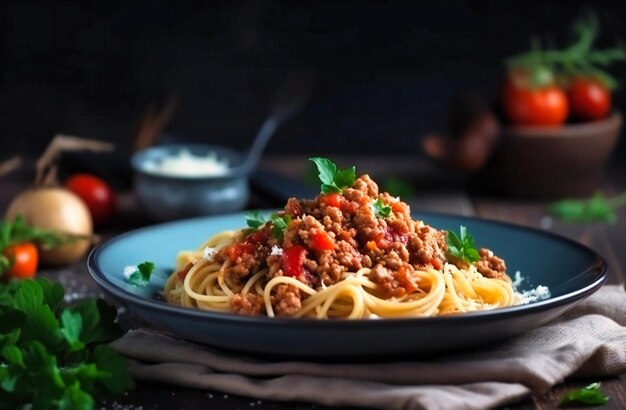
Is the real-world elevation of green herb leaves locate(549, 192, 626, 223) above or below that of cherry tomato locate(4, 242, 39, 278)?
below

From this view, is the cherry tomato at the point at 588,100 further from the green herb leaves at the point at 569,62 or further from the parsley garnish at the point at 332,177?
the parsley garnish at the point at 332,177

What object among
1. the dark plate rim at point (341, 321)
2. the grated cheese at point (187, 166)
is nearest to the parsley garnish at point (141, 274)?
the dark plate rim at point (341, 321)

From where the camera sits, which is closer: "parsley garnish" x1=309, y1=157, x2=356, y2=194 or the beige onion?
"parsley garnish" x1=309, y1=157, x2=356, y2=194

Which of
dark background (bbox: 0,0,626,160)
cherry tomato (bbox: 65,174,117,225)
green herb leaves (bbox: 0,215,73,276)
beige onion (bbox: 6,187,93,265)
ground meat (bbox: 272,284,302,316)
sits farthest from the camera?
dark background (bbox: 0,0,626,160)

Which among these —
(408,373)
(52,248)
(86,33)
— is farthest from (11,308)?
(86,33)

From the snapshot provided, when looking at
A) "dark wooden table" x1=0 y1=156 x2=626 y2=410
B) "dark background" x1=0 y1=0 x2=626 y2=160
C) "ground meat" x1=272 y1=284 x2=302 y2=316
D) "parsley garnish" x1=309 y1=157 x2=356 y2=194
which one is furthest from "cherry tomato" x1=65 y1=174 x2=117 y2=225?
"ground meat" x1=272 y1=284 x2=302 y2=316

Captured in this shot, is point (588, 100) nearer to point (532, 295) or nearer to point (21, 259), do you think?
point (532, 295)

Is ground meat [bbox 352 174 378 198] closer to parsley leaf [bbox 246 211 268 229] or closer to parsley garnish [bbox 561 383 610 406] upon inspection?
parsley leaf [bbox 246 211 268 229]
